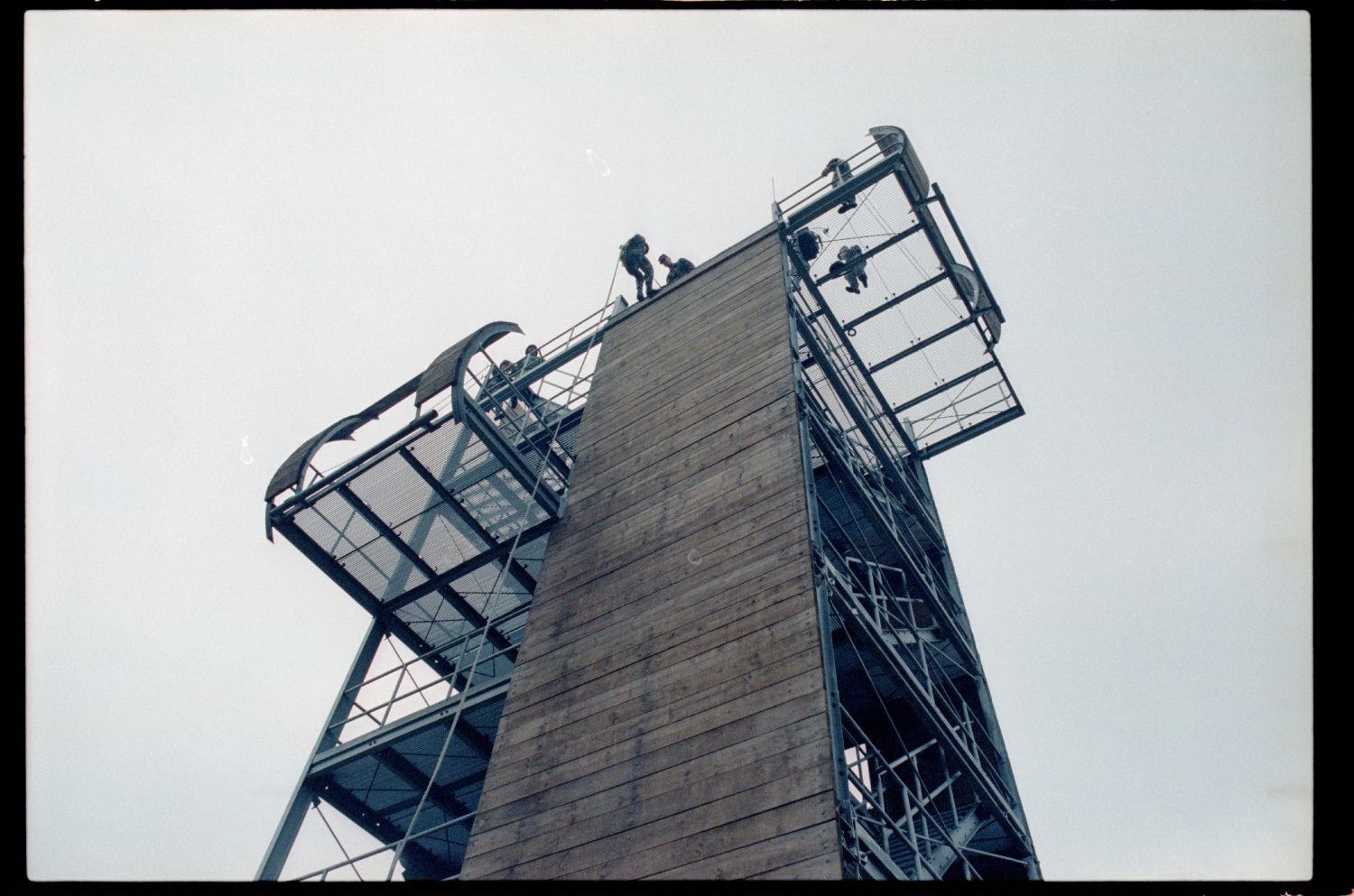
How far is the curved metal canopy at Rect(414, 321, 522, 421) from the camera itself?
1259cm

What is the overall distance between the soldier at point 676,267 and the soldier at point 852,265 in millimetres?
2641

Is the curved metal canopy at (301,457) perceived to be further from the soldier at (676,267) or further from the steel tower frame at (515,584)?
the soldier at (676,267)

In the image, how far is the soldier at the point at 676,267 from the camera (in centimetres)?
1828

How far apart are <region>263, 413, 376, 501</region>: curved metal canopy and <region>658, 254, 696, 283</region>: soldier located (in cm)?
671

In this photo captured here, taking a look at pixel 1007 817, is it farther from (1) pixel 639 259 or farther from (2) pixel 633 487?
(1) pixel 639 259

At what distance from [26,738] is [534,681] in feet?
20.3

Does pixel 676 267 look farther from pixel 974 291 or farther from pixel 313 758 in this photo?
pixel 313 758

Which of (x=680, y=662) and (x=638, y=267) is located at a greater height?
(x=638, y=267)

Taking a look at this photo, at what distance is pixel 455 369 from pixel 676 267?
678cm

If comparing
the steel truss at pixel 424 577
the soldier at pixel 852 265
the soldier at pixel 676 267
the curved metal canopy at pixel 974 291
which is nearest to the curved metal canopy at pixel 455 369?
the steel truss at pixel 424 577

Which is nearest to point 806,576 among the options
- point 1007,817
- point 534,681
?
point 534,681

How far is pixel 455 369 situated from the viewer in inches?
506

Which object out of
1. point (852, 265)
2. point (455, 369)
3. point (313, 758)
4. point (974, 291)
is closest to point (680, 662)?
point (455, 369)

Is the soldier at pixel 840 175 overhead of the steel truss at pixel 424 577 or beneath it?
overhead
